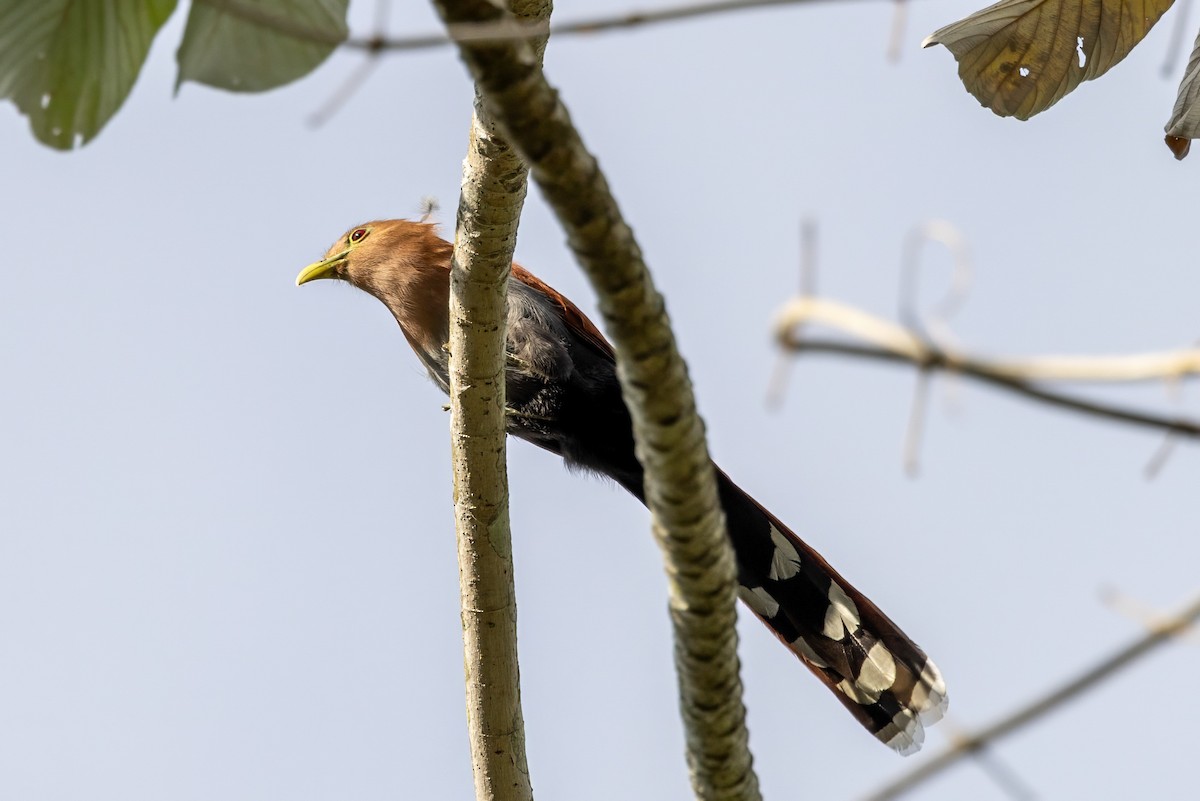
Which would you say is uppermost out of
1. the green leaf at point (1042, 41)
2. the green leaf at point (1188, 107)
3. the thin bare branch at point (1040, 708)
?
the green leaf at point (1042, 41)

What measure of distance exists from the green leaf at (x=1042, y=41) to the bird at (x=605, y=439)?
4.23 ft

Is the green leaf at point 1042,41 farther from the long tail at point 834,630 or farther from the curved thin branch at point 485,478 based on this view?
the long tail at point 834,630

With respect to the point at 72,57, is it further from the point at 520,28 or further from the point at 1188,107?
the point at 1188,107

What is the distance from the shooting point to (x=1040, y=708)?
3.33ft

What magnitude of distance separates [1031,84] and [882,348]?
2193mm

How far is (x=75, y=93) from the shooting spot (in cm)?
209

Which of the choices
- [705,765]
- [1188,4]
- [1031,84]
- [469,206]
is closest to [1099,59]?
[1031,84]

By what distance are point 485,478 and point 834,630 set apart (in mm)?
1073

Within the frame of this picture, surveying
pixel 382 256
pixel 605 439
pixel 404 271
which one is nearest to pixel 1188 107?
pixel 605 439

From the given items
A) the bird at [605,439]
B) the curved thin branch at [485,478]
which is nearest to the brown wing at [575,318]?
the bird at [605,439]

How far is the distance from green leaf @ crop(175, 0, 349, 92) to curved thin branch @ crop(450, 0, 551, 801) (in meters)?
0.97

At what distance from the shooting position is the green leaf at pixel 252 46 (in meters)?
1.99

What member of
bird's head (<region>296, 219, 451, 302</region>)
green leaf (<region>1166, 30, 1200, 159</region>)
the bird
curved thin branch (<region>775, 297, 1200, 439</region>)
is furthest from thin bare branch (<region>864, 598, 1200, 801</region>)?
bird's head (<region>296, 219, 451, 302</region>)

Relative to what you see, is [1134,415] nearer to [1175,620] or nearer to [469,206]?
[1175,620]
